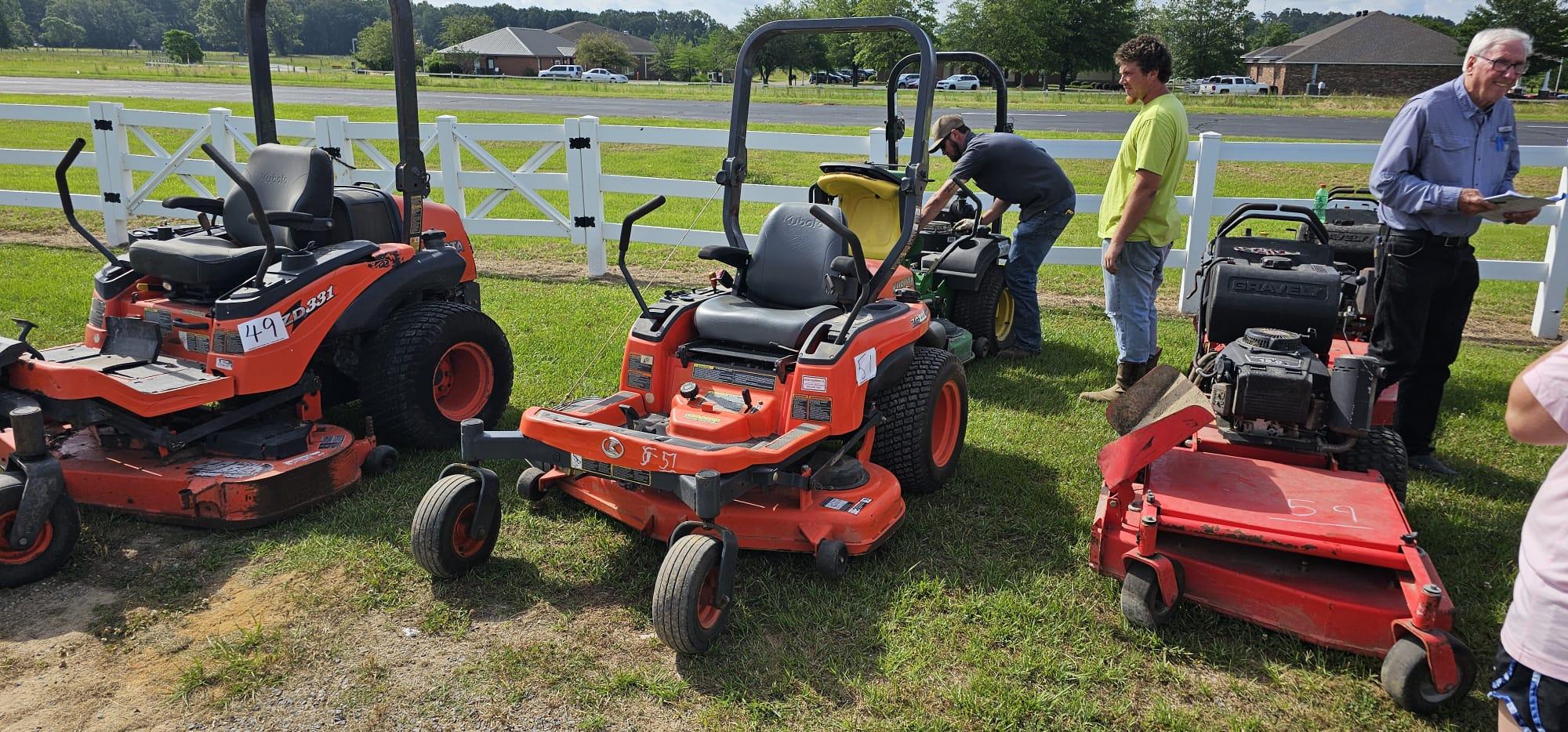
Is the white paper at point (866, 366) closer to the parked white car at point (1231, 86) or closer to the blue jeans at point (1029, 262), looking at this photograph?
the blue jeans at point (1029, 262)

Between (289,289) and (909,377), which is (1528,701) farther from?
(289,289)

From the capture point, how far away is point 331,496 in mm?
4809

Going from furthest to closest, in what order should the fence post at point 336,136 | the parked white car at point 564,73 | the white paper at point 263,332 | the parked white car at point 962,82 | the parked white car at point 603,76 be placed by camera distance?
the parked white car at point 564,73 → the parked white car at point 603,76 → the parked white car at point 962,82 → the fence post at point 336,136 → the white paper at point 263,332

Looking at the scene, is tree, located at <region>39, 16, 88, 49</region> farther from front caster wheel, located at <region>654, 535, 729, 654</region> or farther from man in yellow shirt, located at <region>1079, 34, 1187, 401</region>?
front caster wheel, located at <region>654, 535, 729, 654</region>

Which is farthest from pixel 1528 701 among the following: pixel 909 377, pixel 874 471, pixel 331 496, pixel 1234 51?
pixel 1234 51

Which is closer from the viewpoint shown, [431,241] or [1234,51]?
[431,241]

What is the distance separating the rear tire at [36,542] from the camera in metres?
3.95

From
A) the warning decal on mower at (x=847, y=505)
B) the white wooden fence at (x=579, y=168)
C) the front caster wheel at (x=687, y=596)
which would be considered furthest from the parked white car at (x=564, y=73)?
the front caster wheel at (x=687, y=596)

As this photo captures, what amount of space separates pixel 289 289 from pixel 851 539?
9.38 ft

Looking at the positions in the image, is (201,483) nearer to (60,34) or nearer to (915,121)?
(915,121)

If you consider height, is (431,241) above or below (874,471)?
above

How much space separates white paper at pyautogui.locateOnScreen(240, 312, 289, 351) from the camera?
4.62m

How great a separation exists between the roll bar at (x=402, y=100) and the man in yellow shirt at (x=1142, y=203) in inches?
145

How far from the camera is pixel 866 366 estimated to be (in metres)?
4.44
